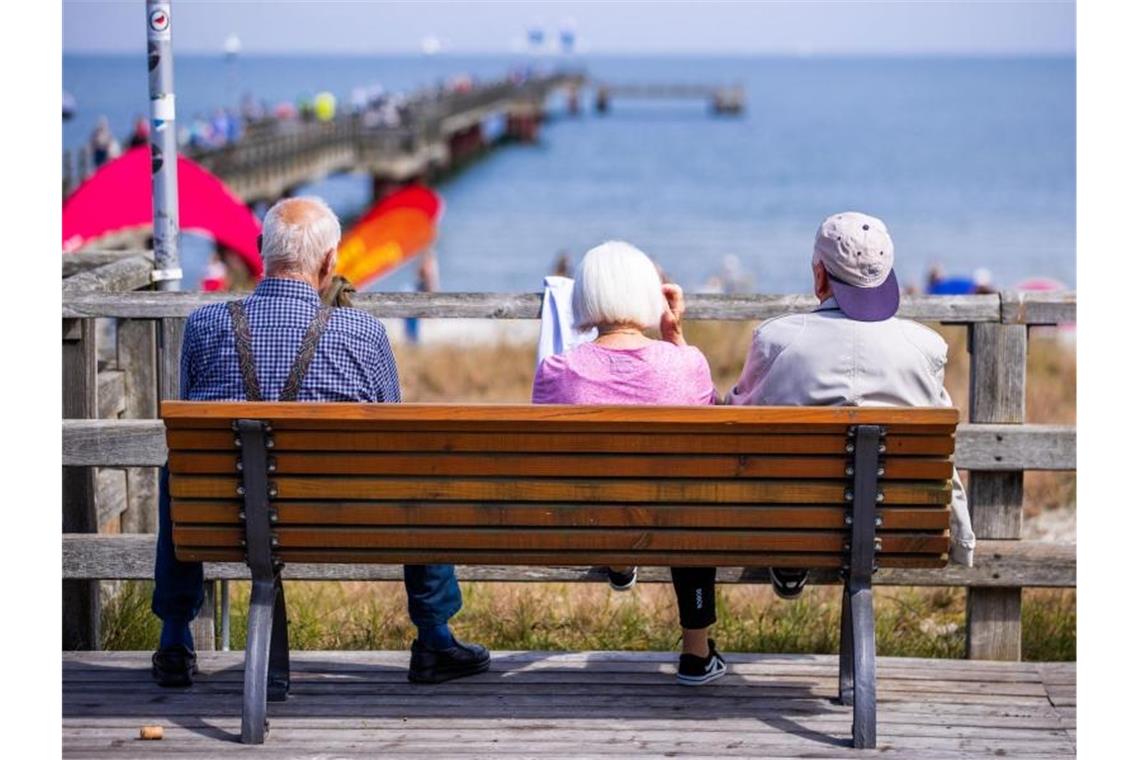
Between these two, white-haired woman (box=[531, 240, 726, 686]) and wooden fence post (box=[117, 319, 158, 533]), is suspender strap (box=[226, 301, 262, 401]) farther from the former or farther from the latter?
wooden fence post (box=[117, 319, 158, 533])

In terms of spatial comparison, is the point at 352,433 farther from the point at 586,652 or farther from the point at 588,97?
the point at 588,97

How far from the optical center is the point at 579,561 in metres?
3.89

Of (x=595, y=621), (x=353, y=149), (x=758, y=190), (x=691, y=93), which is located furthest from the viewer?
(x=691, y=93)

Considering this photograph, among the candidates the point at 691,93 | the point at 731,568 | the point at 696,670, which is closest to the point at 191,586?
the point at 696,670

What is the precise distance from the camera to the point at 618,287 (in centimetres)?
407

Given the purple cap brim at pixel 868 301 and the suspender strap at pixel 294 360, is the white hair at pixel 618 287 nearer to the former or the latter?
the purple cap brim at pixel 868 301

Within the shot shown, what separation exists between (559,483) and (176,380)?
1704mm

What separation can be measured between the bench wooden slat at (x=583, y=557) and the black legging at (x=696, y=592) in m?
0.46

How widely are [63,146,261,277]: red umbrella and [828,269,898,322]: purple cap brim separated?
4833 mm

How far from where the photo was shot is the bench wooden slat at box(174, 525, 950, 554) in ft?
12.6

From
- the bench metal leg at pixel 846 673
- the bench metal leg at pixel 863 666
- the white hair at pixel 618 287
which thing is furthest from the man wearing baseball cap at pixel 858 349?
the bench metal leg at pixel 846 673

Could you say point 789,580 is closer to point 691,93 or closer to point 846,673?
point 846,673

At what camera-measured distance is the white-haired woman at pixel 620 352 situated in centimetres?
407

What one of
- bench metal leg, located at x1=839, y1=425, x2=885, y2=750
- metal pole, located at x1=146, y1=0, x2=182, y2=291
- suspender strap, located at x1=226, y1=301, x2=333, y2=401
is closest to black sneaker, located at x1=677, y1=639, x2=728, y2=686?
bench metal leg, located at x1=839, y1=425, x2=885, y2=750
